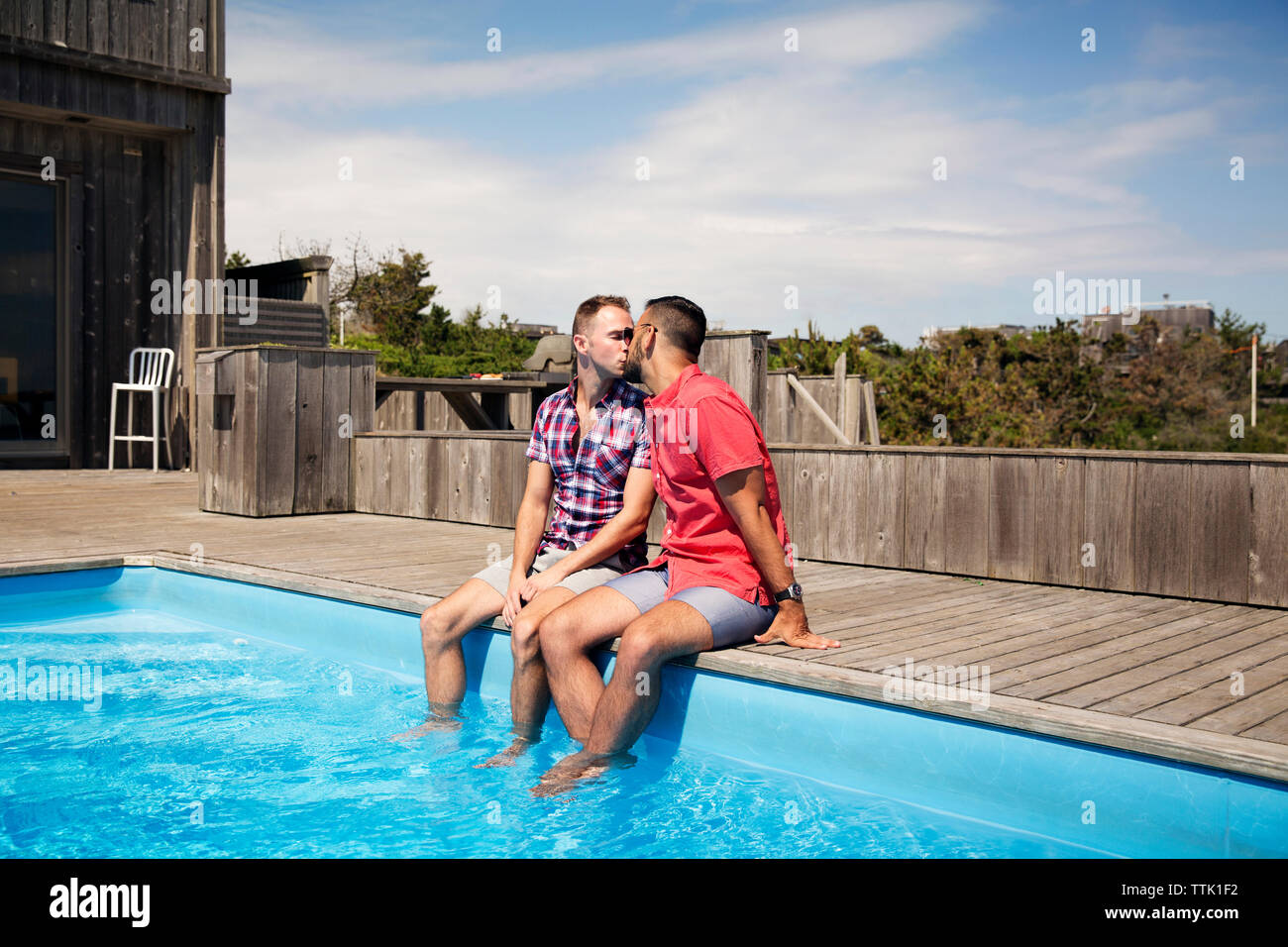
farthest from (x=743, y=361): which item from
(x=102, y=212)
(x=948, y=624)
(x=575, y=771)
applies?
(x=102, y=212)

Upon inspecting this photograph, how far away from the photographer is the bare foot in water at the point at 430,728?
3662mm

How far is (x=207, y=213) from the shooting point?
10141mm

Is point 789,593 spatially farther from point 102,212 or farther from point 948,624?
point 102,212

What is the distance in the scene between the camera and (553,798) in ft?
9.96

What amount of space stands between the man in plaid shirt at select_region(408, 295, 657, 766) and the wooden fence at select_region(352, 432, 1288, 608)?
2002 mm

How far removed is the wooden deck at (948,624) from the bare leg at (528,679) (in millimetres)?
544

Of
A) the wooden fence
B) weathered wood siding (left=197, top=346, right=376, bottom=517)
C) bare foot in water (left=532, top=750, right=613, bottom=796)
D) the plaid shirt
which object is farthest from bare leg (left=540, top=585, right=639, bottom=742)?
weathered wood siding (left=197, top=346, right=376, bottom=517)

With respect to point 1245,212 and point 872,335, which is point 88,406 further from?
point 1245,212

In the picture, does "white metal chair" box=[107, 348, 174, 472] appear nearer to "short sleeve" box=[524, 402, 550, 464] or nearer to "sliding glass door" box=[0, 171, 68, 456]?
"sliding glass door" box=[0, 171, 68, 456]

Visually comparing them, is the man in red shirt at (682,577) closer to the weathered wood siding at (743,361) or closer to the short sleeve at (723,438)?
the short sleeve at (723,438)

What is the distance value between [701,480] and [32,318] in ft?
29.3

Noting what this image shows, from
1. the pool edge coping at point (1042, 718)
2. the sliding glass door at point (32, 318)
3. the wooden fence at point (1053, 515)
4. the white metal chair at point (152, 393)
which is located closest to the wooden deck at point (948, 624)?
the pool edge coping at point (1042, 718)

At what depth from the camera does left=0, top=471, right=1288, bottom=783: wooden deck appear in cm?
263
